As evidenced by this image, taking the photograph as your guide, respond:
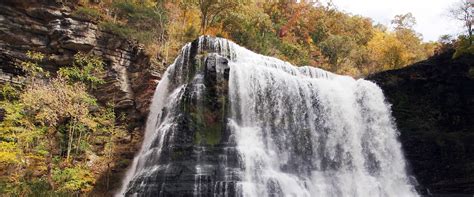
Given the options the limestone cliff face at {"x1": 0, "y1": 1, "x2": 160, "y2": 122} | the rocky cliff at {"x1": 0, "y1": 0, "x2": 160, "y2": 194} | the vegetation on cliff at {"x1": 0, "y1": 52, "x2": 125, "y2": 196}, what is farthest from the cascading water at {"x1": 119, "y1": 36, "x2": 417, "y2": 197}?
the vegetation on cliff at {"x1": 0, "y1": 52, "x2": 125, "y2": 196}

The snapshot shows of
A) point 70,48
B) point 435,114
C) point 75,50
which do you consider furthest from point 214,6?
point 435,114

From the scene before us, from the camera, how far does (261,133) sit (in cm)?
1752

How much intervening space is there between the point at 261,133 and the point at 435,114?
1125 cm

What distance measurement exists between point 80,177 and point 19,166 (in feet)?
8.73

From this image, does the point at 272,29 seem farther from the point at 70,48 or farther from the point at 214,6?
the point at 70,48

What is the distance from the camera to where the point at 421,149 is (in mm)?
21266

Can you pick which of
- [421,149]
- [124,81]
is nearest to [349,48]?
[421,149]

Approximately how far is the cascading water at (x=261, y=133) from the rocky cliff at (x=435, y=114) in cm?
95

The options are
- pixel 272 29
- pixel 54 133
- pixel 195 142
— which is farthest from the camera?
pixel 272 29

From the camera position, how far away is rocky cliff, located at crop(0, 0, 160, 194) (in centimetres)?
2077

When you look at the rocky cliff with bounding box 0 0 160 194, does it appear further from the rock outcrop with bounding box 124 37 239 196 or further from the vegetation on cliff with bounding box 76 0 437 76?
the rock outcrop with bounding box 124 37 239 196

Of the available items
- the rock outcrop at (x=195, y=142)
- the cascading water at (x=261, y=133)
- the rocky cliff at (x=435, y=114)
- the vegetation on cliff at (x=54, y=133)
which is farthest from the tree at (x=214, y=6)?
the rocky cliff at (x=435, y=114)

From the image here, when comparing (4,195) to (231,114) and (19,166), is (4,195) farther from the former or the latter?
(231,114)

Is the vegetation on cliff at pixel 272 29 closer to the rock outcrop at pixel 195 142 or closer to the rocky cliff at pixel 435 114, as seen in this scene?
the rock outcrop at pixel 195 142
